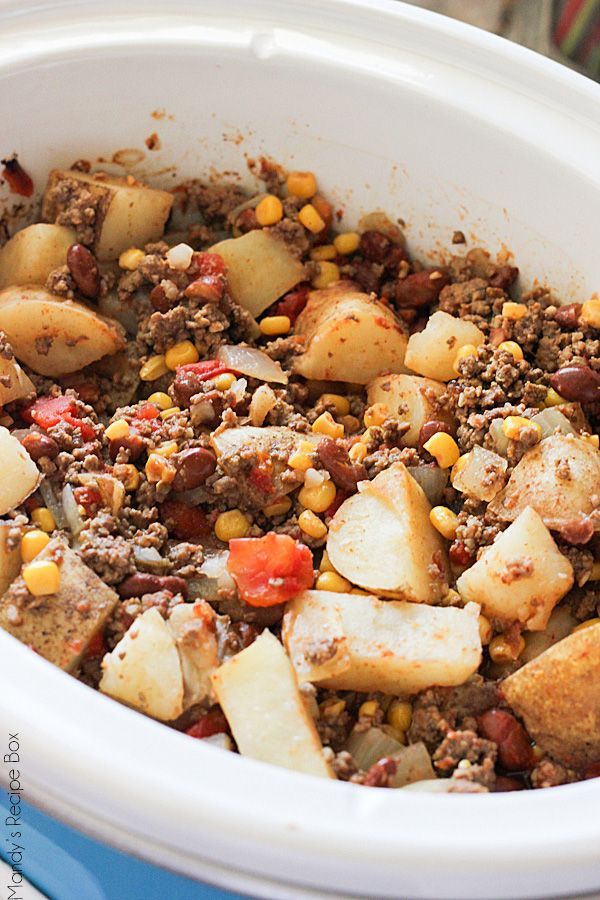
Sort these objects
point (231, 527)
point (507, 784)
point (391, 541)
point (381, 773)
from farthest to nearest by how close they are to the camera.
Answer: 1. point (231, 527)
2. point (391, 541)
3. point (507, 784)
4. point (381, 773)

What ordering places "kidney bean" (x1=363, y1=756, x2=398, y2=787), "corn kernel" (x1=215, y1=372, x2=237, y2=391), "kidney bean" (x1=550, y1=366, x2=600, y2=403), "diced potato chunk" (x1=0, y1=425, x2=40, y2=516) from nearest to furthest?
"kidney bean" (x1=363, y1=756, x2=398, y2=787) < "diced potato chunk" (x1=0, y1=425, x2=40, y2=516) < "kidney bean" (x1=550, y1=366, x2=600, y2=403) < "corn kernel" (x1=215, y1=372, x2=237, y2=391)

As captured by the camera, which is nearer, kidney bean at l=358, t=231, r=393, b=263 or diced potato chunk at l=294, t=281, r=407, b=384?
diced potato chunk at l=294, t=281, r=407, b=384

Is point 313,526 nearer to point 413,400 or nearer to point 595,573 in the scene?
point 413,400

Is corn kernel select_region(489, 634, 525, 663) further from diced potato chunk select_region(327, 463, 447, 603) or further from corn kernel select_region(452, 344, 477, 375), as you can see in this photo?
corn kernel select_region(452, 344, 477, 375)

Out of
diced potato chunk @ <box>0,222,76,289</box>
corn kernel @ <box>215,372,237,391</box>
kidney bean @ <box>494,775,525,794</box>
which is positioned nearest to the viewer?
kidney bean @ <box>494,775,525,794</box>

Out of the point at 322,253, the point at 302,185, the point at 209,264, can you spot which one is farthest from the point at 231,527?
the point at 302,185

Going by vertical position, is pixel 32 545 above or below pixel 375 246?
below

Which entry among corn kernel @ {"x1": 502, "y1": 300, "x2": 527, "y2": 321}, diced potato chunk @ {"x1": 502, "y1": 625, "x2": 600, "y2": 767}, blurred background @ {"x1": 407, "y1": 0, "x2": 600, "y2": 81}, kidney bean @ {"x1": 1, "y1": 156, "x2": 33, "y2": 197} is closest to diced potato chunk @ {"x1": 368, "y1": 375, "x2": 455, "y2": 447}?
corn kernel @ {"x1": 502, "y1": 300, "x2": 527, "y2": 321}
